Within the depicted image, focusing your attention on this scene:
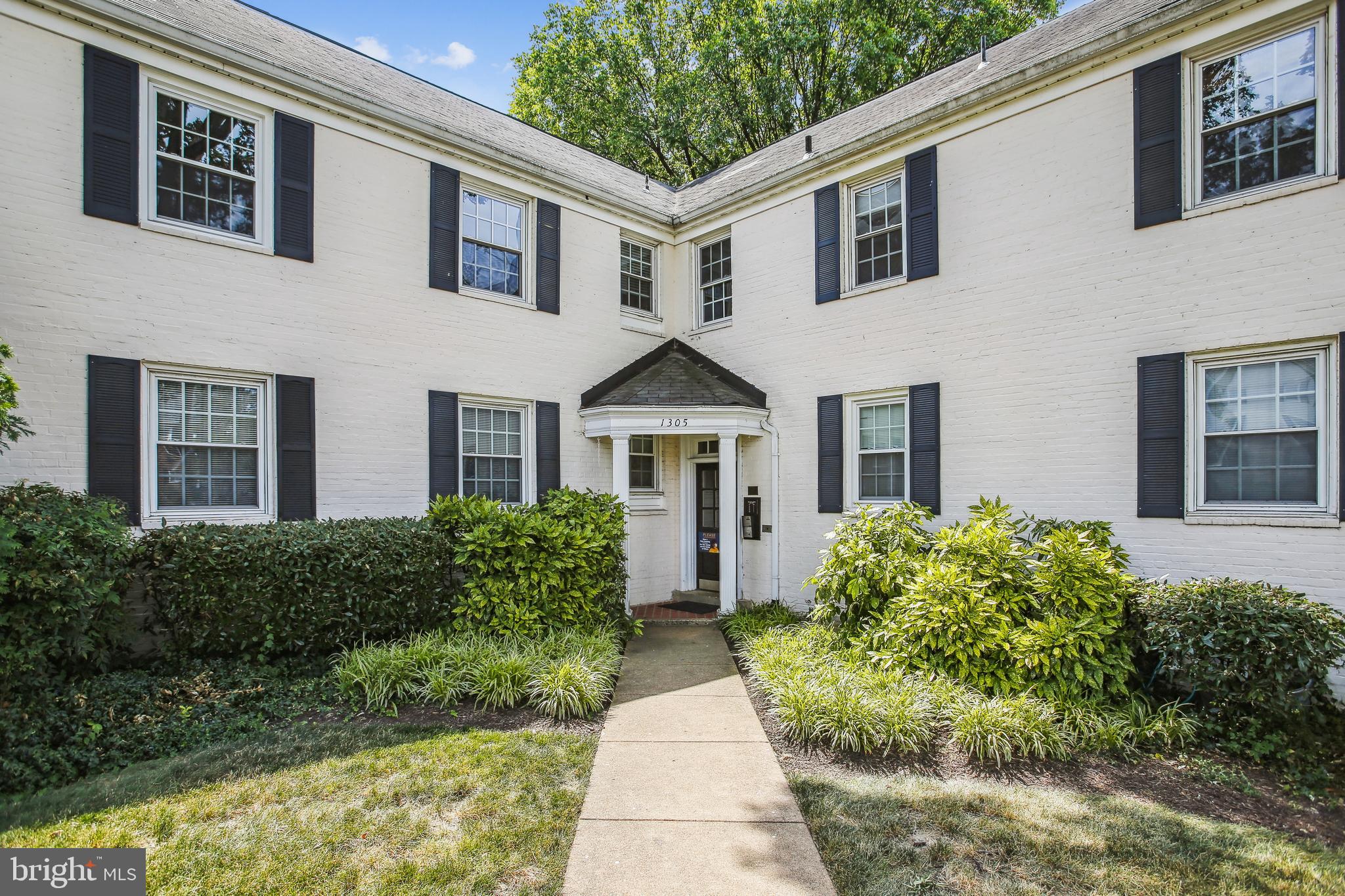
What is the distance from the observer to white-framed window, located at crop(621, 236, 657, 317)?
446 inches

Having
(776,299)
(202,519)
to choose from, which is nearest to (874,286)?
(776,299)

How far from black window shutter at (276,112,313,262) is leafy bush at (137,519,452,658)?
3160 millimetres

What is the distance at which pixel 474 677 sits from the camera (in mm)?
6188

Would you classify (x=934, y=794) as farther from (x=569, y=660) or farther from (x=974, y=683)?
(x=569, y=660)

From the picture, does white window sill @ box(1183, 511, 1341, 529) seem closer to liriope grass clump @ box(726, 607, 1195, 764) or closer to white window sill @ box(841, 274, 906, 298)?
liriope grass clump @ box(726, 607, 1195, 764)

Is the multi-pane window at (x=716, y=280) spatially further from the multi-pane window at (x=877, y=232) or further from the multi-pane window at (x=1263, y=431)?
the multi-pane window at (x=1263, y=431)

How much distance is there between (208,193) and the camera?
7383 millimetres

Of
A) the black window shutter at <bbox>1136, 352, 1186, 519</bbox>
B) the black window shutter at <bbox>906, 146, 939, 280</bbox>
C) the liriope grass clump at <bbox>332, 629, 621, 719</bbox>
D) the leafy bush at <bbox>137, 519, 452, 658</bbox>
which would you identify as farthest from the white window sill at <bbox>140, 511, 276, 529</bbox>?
the black window shutter at <bbox>1136, 352, 1186, 519</bbox>

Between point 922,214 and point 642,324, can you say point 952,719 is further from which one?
point 642,324

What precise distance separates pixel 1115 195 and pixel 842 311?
3.26 meters

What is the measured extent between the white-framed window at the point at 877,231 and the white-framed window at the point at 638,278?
11.6ft

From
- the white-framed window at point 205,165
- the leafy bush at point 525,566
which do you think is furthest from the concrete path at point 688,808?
the white-framed window at point 205,165

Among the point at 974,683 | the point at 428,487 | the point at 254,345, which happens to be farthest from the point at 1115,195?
the point at 254,345

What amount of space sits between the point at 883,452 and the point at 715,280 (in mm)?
4228
